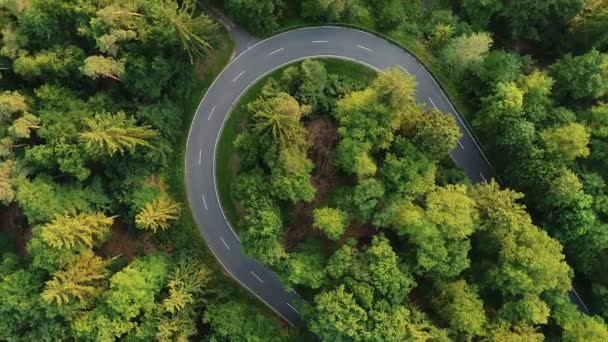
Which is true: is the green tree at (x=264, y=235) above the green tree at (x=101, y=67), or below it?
Result: below

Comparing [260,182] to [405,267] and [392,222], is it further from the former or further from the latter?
[405,267]

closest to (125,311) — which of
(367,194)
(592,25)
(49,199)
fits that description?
(49,199)

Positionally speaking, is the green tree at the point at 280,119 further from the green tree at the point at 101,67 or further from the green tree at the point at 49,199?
the green tree at the point at 49,199

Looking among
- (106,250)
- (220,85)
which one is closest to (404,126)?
(220,85)

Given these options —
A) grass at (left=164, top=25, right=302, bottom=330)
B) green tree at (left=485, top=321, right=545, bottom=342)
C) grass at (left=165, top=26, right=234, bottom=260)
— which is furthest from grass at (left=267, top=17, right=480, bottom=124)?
green tree at (left=485, top=321, right=545, bottom=342)

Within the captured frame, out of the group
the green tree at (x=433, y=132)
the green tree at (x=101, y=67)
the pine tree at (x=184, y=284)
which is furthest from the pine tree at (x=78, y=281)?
the green tree at (x=433, y=132)
